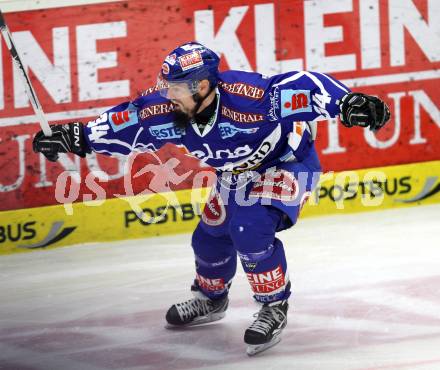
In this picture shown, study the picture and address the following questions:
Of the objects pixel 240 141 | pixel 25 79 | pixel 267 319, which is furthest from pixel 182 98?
pixel 267 319

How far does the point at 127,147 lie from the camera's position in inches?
181

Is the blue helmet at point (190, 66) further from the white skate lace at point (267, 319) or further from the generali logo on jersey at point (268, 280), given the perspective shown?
the white skate lace at point (267, 319)

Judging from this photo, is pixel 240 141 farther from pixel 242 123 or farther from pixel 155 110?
pixel 155 110

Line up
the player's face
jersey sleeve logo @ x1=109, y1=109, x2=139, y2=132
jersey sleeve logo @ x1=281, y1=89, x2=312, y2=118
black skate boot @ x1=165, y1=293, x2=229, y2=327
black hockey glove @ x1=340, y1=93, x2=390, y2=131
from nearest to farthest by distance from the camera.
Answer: black hockey glove @ x1=340, y1=93, x2=390, y2=131
jersey sleeve logo @ x1=281, y1=89, x2=312, y2=118
the player's face
jersey sleeve logo @ x1=109, y1=109, x2=139, y2=132
black skate boot @ x1=165, y1=293, x2=229, y2=327

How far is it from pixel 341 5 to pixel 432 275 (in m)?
2.15

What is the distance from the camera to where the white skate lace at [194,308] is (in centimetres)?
476

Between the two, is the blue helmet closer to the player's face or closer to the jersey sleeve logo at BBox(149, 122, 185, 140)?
the player's face

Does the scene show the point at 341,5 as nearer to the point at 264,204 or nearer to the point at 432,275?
the point at 432,275

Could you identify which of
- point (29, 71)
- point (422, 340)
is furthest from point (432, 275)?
point (29, 71)

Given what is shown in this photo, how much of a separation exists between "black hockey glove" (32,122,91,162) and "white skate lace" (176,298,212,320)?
0.83m

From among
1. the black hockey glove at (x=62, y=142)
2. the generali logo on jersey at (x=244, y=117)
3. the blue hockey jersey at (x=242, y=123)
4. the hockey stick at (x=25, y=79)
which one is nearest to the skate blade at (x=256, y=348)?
the blue hockey jersey at (x=242, y=123)

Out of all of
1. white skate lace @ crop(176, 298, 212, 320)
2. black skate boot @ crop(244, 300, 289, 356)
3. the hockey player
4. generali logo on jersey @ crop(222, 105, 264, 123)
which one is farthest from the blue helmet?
white skate lace @ crop(176, 298, 212, 320)

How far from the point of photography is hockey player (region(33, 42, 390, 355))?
13.8 ft

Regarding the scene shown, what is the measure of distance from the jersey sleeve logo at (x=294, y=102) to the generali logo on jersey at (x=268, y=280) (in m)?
0.65
